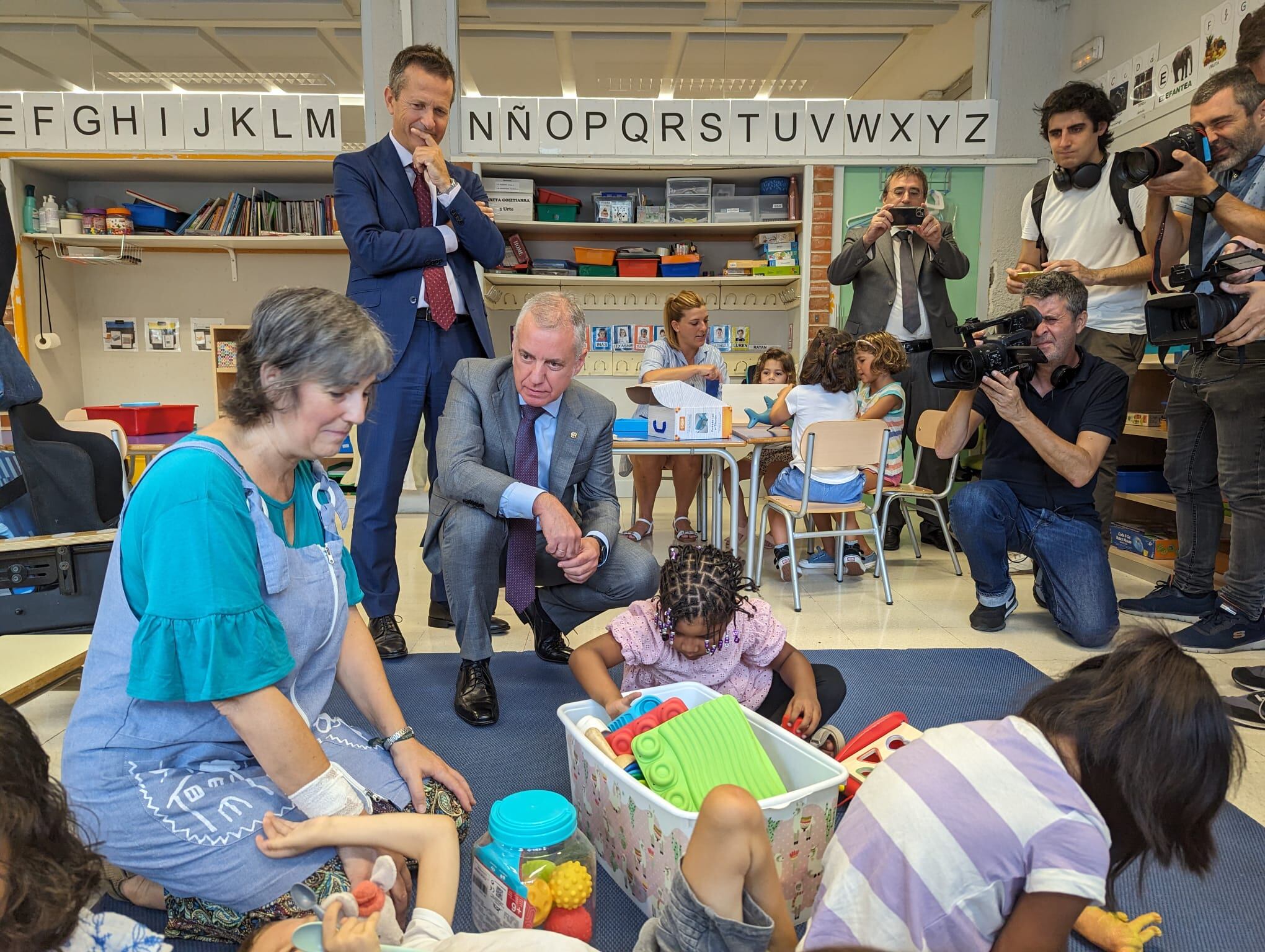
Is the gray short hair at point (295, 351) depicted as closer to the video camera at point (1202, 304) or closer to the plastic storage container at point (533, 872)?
the plastic storage container at point (533, 872)

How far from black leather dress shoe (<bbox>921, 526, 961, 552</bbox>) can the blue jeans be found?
52.8 inches

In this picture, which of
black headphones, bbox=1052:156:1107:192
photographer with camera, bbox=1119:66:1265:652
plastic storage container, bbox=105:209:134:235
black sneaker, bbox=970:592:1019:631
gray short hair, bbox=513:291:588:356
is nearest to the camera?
gray short hair, bbox=513:291:588:356

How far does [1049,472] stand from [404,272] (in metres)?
2.15

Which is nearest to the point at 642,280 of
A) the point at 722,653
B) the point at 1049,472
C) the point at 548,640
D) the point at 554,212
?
the point at 554,212

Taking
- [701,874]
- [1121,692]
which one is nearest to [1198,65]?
[1121,692]

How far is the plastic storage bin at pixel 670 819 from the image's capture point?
123cm

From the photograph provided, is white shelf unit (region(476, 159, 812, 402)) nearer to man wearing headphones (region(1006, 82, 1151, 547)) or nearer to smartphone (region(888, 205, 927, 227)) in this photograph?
smartphone (region(888, 205, 927, 227))

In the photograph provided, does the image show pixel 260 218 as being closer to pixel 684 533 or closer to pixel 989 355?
pixel 684 533

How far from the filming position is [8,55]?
6.30m

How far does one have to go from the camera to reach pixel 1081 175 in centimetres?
321

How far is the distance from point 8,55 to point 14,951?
7.60 m

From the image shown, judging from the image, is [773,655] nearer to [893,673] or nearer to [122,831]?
[893,673]

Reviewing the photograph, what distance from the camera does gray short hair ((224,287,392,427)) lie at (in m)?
1.19

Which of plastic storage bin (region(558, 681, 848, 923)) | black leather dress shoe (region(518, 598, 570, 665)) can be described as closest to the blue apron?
plastic storage bin (region(558, 681, 848, 923))
